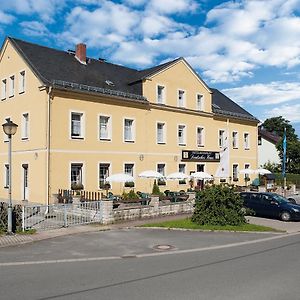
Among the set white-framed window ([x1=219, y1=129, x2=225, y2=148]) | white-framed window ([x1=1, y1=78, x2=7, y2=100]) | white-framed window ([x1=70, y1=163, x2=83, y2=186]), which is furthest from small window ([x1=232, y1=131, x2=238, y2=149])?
white-framed window ([x1=1, y1=78, x2=7, y2=100])

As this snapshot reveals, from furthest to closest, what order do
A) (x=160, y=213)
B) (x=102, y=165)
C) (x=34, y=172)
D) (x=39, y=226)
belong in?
(x=102, y=165)
(x=34, y=172)
(x=160, y=213)
(x=39, y=226)

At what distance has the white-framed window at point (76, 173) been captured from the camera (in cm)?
2745

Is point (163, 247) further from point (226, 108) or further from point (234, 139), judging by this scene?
point (226, 108)

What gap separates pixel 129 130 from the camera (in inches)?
1242

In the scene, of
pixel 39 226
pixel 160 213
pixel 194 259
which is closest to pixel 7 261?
pixel 194 259

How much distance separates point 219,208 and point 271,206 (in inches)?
202

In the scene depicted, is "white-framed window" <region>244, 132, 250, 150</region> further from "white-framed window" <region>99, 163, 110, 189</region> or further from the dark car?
"white-framed window" <region>99, 163, 110, 189</region>

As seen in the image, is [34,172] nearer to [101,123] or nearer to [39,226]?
[101,123]

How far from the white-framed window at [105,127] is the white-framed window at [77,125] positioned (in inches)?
69.4

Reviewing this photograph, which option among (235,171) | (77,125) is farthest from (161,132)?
(235,171)

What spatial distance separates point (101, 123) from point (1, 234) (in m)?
14.7

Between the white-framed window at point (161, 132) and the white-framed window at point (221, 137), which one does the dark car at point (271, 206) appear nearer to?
the white-framed window at point (161, 132)

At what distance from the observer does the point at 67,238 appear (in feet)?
53.2

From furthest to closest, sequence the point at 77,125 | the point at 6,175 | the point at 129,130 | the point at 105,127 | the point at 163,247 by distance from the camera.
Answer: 1. the point at 129,130
2. the point at 6,175
3. the point at 105,127
4. the point at 77,125
5. the point at 163,247
